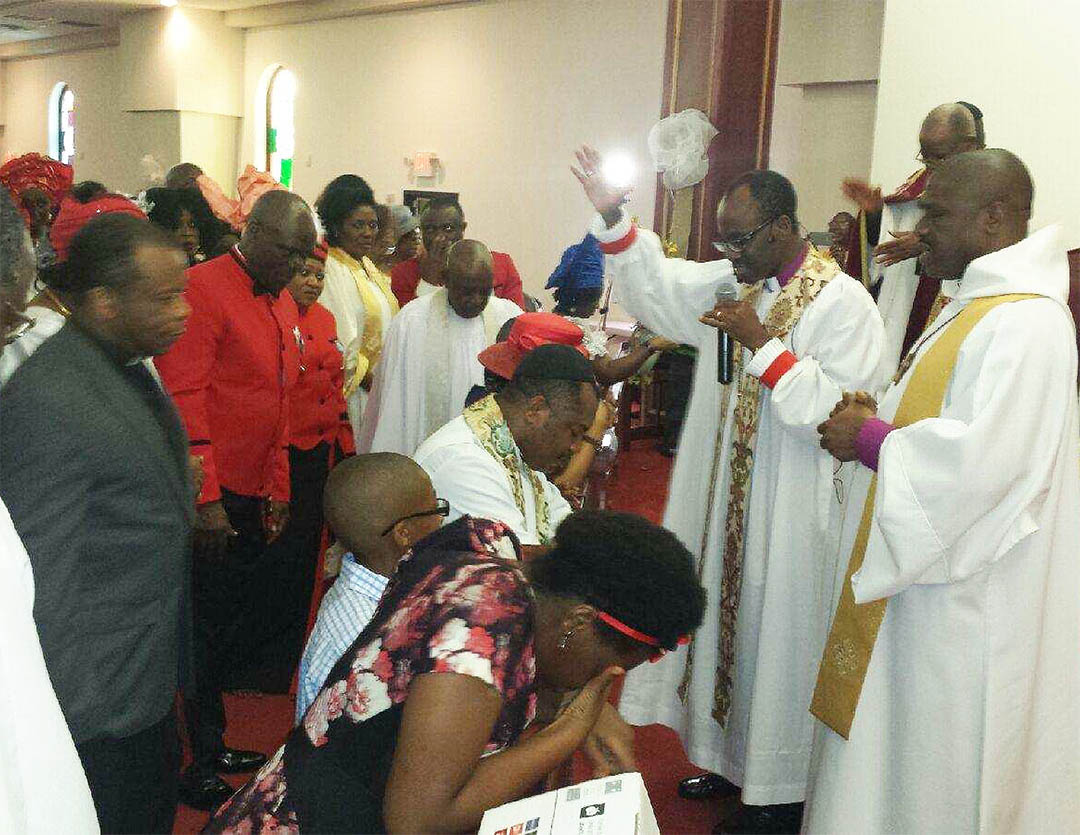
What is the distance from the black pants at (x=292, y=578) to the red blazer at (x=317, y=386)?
6cm

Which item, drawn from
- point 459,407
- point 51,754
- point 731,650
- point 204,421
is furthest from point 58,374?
point 459,407

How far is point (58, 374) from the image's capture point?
1.93 meters

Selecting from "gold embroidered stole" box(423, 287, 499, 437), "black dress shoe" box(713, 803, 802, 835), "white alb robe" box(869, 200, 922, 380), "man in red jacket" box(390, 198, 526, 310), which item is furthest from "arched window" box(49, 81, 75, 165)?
"black dress shoe" box(713, 803, 802, 835)

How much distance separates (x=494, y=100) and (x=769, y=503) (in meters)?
9.64

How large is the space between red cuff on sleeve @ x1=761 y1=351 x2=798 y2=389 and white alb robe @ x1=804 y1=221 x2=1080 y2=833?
0.53 m

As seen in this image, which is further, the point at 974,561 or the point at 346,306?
the point at 346,306

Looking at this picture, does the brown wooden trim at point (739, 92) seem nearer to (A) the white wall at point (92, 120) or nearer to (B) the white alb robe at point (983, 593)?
(B) the white alb robe at point (983, 593)

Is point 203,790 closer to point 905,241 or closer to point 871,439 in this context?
point 871,439

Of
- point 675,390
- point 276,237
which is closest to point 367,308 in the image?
point 276,237

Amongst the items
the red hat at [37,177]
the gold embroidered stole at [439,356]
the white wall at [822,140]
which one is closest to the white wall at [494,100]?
the white wall at [822,140]

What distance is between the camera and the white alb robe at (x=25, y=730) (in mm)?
1014

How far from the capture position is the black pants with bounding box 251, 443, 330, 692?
3904 mm

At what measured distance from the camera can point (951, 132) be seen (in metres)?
3.79

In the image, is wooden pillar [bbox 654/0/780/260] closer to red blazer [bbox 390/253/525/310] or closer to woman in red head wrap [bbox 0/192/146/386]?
red blazer [bbox 390/253/525/310]
